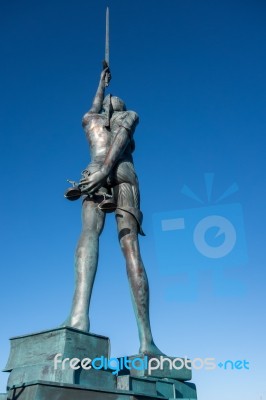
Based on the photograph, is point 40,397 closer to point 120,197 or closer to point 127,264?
point 127,264

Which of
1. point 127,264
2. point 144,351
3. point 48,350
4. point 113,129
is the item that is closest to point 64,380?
point 48,350

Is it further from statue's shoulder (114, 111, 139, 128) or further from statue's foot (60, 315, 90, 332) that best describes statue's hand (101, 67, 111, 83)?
statue's foot (60, 315, 90, 332)

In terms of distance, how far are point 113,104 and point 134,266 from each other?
3598 millimetres

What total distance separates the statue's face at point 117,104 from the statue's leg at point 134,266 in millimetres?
1937

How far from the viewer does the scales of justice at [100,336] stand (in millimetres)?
6070

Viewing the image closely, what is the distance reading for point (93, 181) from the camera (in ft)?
26.2

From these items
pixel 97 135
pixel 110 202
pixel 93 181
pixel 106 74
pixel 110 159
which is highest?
pixel 106 74

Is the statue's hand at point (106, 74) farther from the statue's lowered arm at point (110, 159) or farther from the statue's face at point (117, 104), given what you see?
the statue's lowered arm at point (110, 159)

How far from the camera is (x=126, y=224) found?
8289mm

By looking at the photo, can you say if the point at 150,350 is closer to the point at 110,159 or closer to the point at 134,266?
the point at 134,266

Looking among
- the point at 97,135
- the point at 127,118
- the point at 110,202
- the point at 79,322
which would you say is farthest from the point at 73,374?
the point at 127,118

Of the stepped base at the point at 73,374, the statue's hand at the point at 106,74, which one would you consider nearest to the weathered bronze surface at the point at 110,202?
the statue's hand at the point at 106,74

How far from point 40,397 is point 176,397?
2471 mm

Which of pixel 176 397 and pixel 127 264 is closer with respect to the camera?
pixel 176 397
